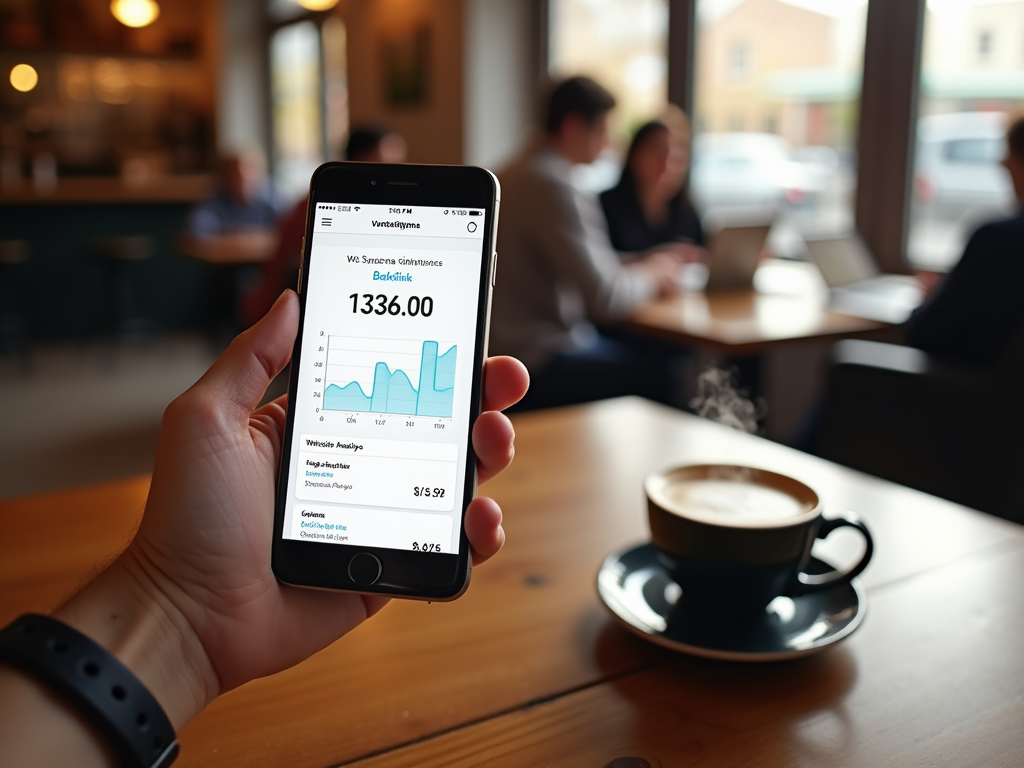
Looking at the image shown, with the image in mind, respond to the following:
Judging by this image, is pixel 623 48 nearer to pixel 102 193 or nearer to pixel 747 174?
pixel 747 174

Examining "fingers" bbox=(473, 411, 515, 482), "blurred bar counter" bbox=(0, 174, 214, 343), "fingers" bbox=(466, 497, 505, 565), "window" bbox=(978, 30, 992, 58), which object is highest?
"window" bbox=(978, 30, 992, 58)

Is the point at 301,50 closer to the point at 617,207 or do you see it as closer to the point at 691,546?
the point at 617,207

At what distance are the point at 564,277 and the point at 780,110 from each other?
1.69 metres

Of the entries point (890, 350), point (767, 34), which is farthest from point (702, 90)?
point (890, 350)

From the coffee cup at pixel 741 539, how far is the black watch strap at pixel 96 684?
38cm

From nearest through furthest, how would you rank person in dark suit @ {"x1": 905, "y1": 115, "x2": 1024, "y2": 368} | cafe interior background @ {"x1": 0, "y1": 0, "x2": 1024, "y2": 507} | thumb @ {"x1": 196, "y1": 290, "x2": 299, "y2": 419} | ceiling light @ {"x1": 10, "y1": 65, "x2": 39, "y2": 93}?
thumb @ {"x1": 196, "y1": 290, "x2": 299, "y2": 419} < person in dark suit @ {"x1": 905, "y1": 115, "x2": 1024, "y2": 368} < cafe interior background @ {"x1": 0, "y1": 0, "x2": 1024, "y2": 507} < ceiling light @ {"x1": 10, "y1": 65, "x2": 39, "y2": 93}

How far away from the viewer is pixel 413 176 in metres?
0.71

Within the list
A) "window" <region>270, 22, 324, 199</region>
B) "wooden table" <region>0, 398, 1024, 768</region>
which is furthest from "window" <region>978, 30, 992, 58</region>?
"window" <region>270, 22, 324, 199</region>

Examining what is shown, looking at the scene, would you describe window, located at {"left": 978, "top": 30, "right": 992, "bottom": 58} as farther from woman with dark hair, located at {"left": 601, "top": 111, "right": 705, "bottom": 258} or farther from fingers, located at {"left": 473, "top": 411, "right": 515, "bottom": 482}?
fingers, located at {"left": 473, "top": 411, "right": 515, "bottom": 482}

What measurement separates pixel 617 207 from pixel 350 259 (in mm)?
3122

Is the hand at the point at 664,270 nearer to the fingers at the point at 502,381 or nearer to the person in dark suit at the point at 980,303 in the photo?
the person in dark suit at the point at 980,303

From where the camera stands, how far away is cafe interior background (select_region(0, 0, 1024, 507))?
3238mm

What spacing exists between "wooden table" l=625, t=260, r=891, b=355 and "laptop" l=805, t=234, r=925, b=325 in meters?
0.07

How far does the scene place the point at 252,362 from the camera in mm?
629
